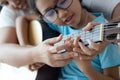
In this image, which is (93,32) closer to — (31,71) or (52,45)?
(52,45)

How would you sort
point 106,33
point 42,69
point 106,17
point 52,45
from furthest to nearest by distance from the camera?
1. point 42,69
2. point 106,17
3. point 52,45
4. point 106,33

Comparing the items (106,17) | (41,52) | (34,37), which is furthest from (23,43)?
(106,17)

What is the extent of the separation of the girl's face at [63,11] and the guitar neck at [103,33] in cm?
15

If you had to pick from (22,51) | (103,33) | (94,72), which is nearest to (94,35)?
(103,33)

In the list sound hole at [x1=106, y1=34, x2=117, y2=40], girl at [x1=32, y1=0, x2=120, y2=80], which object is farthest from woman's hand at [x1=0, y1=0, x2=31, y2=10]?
sound hole at [x1=106, y1=34, x2=117, y2=40]

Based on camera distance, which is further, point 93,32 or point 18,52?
point 18,52

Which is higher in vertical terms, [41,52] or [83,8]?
[83,8]

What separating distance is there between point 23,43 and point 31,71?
0.14 metres

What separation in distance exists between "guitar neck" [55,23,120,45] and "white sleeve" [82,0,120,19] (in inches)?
10.2

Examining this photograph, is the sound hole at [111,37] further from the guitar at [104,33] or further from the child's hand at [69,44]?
the child's hand at [69,44]

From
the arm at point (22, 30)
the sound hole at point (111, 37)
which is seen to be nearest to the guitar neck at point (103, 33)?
the sound hole at point (111, 37)

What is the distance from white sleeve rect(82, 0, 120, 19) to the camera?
1060 millimetres

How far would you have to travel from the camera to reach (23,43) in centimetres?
128

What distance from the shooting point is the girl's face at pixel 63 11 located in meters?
1.00
